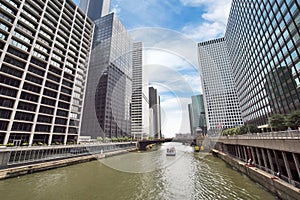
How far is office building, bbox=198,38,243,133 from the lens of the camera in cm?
10606

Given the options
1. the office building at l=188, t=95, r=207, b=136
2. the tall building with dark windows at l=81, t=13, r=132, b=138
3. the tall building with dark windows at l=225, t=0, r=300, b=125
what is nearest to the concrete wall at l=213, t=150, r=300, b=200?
the tall building with dark windows at l=225, t=0, r=300, b=125

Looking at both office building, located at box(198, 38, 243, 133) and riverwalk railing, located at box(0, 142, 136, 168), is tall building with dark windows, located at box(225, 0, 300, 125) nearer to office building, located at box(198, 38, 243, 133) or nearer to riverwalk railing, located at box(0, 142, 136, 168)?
office building, located at box(198, 38, 243, 133)

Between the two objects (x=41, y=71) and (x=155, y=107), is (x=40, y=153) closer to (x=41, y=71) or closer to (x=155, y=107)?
(x=41, y=71)

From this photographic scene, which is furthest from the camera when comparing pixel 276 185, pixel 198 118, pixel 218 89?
pixel 218 89

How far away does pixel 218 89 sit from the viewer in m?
114

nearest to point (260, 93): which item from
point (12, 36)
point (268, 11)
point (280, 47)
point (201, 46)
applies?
point (280, 47)

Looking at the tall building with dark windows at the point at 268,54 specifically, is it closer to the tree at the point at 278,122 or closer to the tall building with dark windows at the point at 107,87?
the tree at the point at 278,122

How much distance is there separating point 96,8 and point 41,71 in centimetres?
11250

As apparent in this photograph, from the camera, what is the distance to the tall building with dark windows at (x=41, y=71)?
3444 cm

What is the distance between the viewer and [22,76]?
36.8 meters

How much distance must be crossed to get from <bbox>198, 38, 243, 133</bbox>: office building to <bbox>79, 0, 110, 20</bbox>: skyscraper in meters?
95.6

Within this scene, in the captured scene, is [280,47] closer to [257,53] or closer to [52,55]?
[257,53]

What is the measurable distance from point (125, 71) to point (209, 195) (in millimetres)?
95058

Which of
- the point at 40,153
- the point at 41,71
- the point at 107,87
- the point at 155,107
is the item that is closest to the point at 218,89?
the point at 155,107
